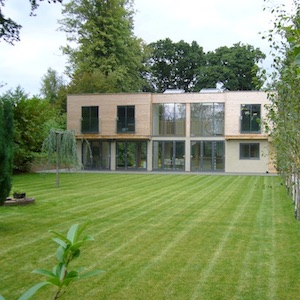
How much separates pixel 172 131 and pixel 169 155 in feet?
5.40

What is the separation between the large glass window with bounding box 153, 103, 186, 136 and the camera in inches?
1155

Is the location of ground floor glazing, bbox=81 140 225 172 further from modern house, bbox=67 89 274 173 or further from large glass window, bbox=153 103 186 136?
large glass window, bbox=153 103 186 136

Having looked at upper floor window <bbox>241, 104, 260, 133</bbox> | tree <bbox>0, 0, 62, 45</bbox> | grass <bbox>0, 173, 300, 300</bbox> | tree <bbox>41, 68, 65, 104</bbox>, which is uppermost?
tree <bbox>41, 68, 65, 104</bbox>

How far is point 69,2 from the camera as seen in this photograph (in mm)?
39375

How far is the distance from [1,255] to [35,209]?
452cm

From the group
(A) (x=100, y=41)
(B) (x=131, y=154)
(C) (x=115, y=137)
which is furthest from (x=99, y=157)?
(A) (x=100, y=41)

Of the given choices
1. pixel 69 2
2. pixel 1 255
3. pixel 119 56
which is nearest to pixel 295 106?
pixel 1 255

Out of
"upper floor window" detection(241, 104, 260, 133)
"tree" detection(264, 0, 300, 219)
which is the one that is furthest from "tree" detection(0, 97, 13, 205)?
"upper floor window" detection(241, 104, 260, 133)

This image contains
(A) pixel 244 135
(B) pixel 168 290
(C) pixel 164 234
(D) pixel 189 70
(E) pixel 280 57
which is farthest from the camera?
(D) pixel 189 70

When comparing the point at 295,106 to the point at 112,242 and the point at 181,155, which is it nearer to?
the point at 112,242

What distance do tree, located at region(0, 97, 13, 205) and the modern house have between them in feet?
69.9

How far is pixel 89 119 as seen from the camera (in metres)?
30.7

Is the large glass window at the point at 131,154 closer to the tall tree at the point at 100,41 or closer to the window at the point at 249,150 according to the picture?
the window at the point at 249,150

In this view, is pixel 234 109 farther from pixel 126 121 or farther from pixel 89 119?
pixel 89 119
